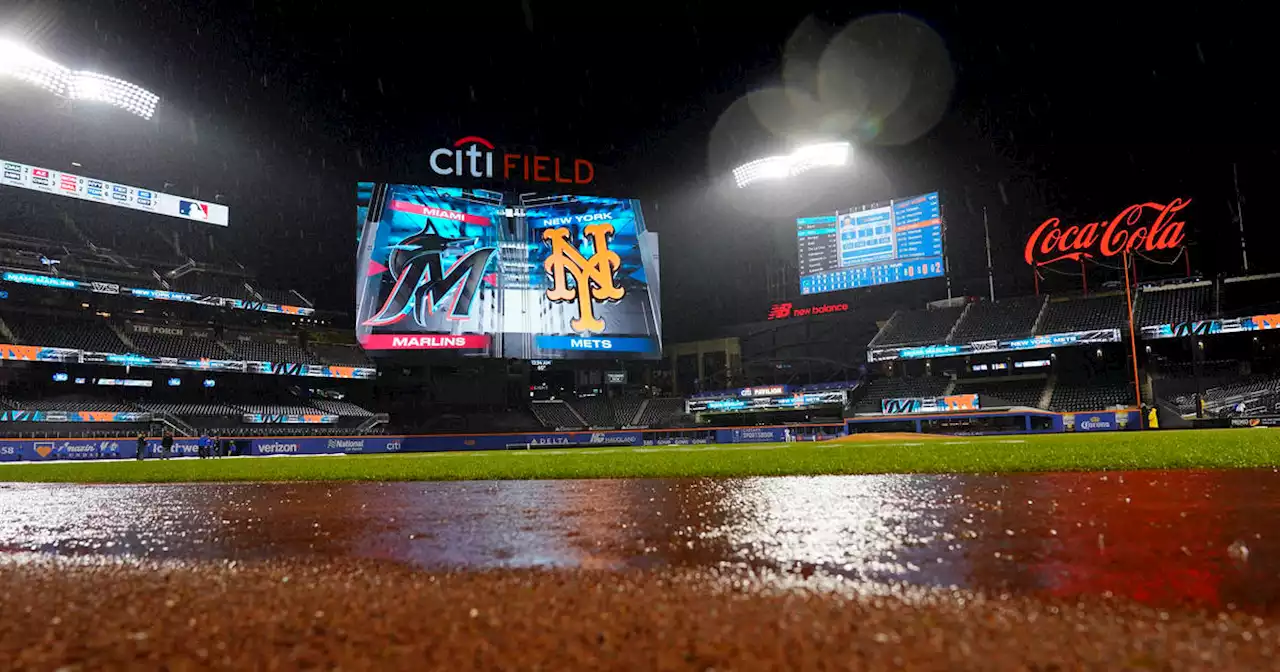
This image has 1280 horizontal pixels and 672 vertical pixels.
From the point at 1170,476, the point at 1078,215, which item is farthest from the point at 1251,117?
the point at 1170,476

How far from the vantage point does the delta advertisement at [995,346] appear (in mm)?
29125

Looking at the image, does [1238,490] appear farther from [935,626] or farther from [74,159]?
[74,159]

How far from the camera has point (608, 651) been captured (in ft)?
4.09

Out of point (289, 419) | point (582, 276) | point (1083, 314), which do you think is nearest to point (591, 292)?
point (582, 276)

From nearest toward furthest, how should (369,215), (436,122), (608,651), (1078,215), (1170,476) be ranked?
(608,651), (1170,476), (1078,215), (369,215), (436,122)

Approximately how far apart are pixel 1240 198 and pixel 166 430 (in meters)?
46.7

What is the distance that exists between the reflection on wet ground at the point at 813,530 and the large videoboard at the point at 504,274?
2884cm

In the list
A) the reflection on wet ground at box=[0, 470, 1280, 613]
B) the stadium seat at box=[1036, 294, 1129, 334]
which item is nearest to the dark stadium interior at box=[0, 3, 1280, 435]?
the stadium seat at box=[1036, 294, 1129, 334]

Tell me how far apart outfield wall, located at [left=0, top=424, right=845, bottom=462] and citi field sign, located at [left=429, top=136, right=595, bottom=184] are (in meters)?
14.6

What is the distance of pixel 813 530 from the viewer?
2.89m

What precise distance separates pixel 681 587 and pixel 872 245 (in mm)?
34397

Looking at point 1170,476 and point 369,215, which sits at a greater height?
point 369,215

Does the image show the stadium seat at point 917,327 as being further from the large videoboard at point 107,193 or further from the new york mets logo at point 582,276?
the large videoboard at point 107,193

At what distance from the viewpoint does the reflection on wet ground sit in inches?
75.9
